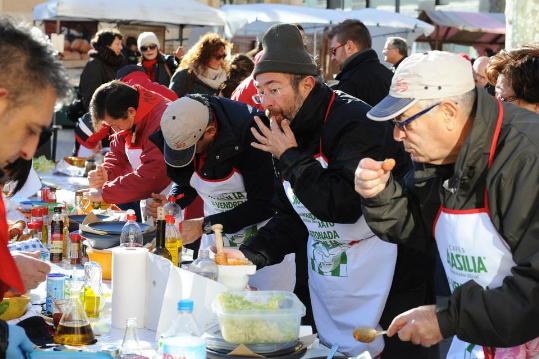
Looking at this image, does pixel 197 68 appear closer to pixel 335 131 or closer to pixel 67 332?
pixel 335 131

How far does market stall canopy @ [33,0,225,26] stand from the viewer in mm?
13188

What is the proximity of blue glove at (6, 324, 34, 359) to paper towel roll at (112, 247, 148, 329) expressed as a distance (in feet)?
3.05

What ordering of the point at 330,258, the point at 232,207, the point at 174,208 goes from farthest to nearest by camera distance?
the point at 174,208 < the point at 232,207 < the point at 330,258

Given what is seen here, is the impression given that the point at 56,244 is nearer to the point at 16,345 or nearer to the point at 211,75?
the point at 16,345

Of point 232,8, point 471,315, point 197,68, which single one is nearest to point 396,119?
point 471,315

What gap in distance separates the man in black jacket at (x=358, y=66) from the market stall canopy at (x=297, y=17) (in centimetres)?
855

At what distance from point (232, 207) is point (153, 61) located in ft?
19.1

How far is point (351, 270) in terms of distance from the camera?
3473mm

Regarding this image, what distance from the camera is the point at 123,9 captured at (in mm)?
13609

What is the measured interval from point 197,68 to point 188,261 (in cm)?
403

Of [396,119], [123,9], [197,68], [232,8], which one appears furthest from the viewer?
[232,8]

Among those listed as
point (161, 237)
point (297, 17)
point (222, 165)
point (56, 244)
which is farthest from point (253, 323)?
point (297, 17)

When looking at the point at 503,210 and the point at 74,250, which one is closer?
the point at 503,210

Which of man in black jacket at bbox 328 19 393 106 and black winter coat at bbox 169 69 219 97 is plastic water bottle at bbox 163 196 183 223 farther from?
black winter coat at bbox 169 69 219 97
